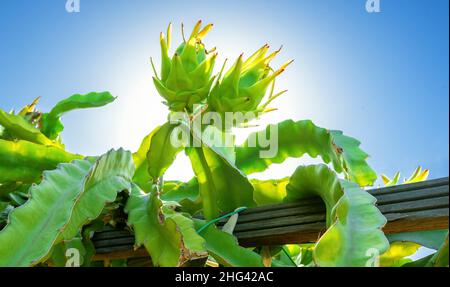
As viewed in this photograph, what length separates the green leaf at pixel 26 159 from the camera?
916mm

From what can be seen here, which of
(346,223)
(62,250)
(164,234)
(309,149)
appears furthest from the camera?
A: (309,149)

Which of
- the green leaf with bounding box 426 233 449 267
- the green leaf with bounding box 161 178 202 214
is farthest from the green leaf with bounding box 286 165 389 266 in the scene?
the green leaf with bounding box 161 178 202 214

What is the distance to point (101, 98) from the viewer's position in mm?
1138

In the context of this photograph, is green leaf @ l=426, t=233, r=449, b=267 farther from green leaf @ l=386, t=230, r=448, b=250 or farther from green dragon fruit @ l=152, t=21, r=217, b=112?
green dragon fruit @ l=152, t=21, r=217, b=112

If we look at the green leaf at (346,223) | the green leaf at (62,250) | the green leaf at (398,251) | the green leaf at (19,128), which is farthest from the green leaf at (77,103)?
the green leaf at (398,251)

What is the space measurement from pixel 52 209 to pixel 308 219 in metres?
0.35

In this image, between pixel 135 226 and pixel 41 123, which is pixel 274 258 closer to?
pixel 135 226

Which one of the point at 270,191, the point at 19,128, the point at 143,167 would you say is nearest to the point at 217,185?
the point at 270,191

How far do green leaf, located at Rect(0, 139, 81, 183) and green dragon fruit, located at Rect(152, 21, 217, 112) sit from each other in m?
0.21

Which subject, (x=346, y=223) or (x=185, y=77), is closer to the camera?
(x=346, y=223)

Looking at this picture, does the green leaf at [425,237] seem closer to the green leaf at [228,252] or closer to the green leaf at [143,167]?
the green leaf at [228,252]

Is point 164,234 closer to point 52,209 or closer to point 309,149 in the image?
point 52,209

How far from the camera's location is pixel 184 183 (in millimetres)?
1005
